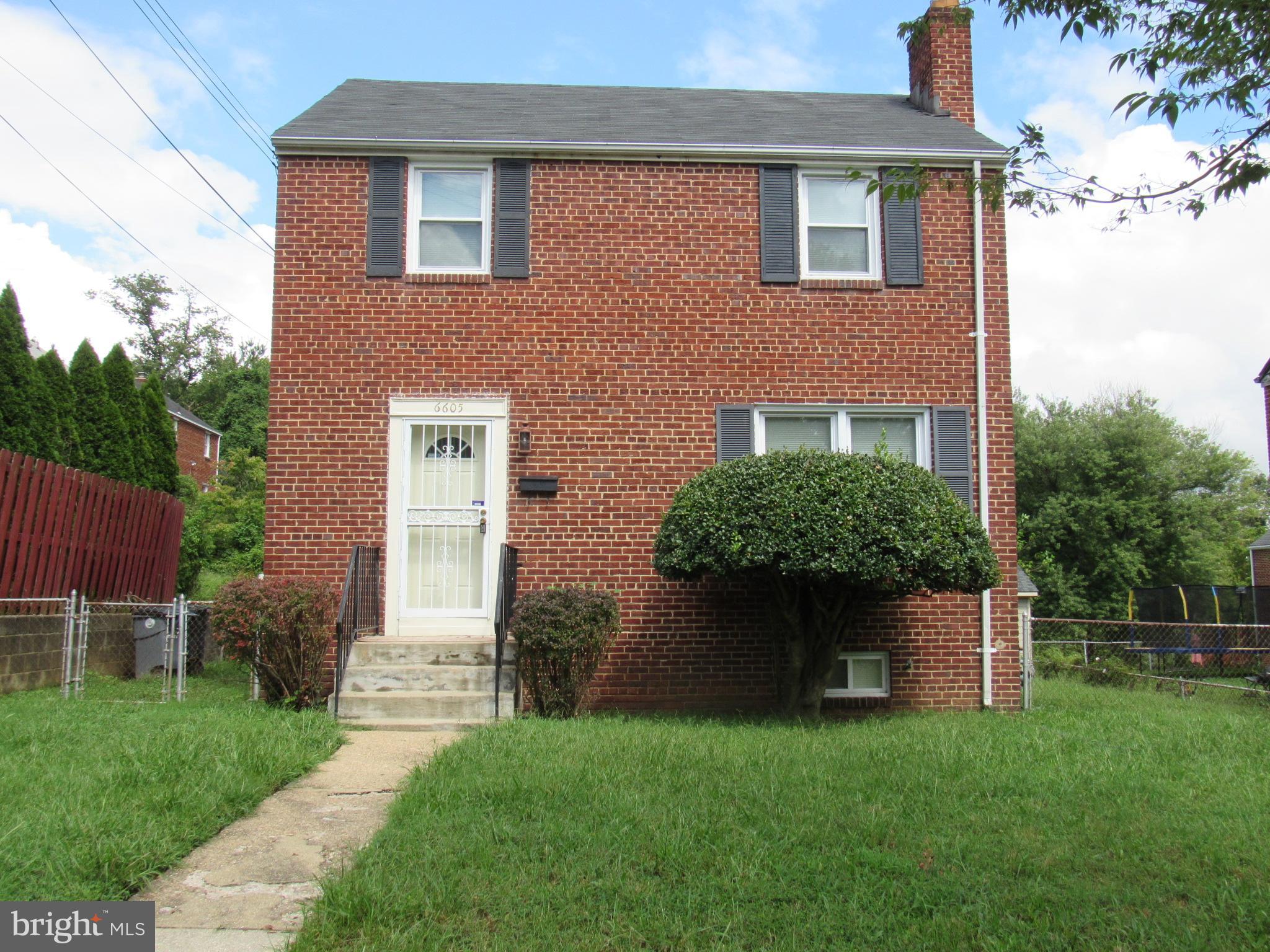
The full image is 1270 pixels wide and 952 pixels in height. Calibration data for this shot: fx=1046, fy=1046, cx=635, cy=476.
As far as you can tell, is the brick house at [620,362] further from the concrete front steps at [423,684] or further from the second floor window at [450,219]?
the concrete front steps at [423,684]

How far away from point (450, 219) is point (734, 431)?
336 cm

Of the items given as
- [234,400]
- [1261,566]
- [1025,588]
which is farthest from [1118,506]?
[234,400]

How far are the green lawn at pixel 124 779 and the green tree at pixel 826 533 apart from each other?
3183 mm

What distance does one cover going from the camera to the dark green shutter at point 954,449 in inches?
384

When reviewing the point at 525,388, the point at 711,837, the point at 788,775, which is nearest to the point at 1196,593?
the point at 525,388

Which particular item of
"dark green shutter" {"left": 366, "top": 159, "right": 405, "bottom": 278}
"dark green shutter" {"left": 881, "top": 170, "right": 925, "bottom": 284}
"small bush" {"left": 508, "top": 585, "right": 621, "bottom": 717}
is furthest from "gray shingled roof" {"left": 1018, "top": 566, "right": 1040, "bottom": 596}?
"dark green shutter" {"left": 366, "top": 159, "right": 405, "bottom": 278}

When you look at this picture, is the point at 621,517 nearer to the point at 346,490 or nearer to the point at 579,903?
the point at 346,490

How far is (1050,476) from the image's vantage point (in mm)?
34781

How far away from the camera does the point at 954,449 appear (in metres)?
9.80

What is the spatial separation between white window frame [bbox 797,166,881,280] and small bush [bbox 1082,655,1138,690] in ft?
25.0

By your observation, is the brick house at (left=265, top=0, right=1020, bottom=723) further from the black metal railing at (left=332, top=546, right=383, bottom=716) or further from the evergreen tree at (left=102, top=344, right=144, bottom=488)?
the evergreen tree at (left=102, top=344, right=144, bottom=488)

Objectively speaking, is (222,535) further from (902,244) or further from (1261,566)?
(1261,566)

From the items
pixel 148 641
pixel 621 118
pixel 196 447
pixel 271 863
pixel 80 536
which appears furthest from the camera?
pixel 196 447

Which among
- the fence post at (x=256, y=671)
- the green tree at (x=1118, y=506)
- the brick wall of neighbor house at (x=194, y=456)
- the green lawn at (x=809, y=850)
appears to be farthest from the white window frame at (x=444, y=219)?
the brick wall of neighbor house at (x=194, y=456)
